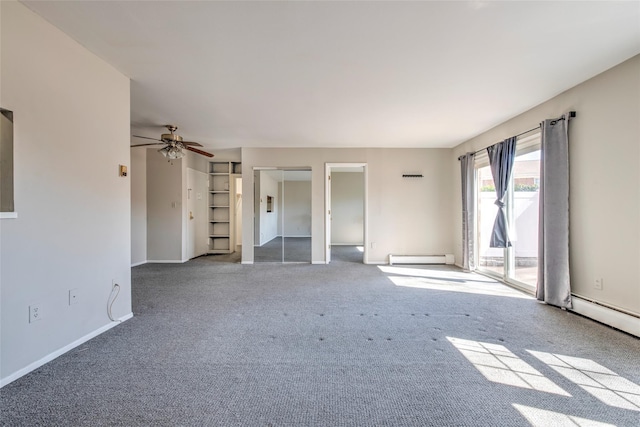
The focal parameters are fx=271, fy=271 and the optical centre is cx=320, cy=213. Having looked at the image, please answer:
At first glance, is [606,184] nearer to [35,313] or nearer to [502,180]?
[502,180]

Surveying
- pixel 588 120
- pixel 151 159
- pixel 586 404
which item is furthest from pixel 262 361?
pixel 151 159

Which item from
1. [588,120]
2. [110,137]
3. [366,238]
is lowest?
[366,238]

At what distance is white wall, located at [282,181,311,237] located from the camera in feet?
20.7

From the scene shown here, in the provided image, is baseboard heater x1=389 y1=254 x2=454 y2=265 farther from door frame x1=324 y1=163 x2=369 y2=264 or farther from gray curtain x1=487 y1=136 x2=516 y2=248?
gray curtain x1=487 y1=136 x2=516 y2=248

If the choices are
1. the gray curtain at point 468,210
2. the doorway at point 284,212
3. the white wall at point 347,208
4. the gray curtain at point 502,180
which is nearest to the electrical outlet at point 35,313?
the doorway at point 284,212

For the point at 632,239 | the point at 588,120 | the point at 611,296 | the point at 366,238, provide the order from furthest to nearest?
the point at 366,238 < the point at 588,120 < the point at 611,296 < the point at 632,239

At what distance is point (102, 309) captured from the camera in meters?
2.49

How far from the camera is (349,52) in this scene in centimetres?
231

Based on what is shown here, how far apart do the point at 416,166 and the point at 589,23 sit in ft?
13.0

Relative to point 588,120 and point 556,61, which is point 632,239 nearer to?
point 588,120

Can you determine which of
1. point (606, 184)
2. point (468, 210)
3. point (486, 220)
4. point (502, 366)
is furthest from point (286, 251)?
point (606, 184)

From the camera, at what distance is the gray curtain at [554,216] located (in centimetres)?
302

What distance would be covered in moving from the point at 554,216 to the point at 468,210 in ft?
6.37

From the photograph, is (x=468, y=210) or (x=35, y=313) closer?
(x=35, y=313)
